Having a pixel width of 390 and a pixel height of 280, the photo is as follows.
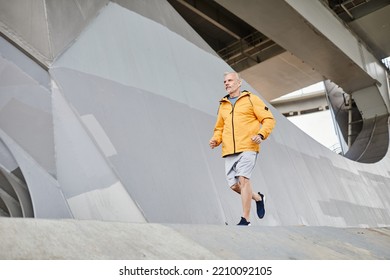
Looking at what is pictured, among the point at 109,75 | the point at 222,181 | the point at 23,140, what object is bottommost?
the point at 222,181

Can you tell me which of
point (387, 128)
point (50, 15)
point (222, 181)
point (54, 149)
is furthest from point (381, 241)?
point (387, 128)

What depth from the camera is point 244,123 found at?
3.20 meters

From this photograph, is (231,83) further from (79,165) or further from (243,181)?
(79,165)

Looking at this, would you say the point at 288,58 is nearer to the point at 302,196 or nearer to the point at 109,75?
the point at 302,196

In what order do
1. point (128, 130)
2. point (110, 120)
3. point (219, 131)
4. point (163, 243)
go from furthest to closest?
point (128, 130) < point (110, 120) < point (219, 131) < point (163, 243)

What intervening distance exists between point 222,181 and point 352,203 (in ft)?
14.8

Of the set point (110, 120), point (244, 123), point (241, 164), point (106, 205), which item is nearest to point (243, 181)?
point (241, 164)

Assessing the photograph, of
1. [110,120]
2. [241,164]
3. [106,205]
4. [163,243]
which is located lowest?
[163,243]

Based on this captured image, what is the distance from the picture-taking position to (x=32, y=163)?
131 inches

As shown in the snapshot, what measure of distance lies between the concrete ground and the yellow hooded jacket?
0.79 m

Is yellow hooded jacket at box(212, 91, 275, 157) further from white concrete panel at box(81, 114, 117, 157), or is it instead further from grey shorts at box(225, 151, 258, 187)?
white concrete panel at box(81, 114, 117, 157)

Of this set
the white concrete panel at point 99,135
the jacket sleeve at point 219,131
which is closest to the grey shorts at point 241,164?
the jacket sleeve at point 219,131

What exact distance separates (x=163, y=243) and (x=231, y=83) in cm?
180

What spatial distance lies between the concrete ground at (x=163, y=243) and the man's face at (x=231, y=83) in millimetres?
1240
